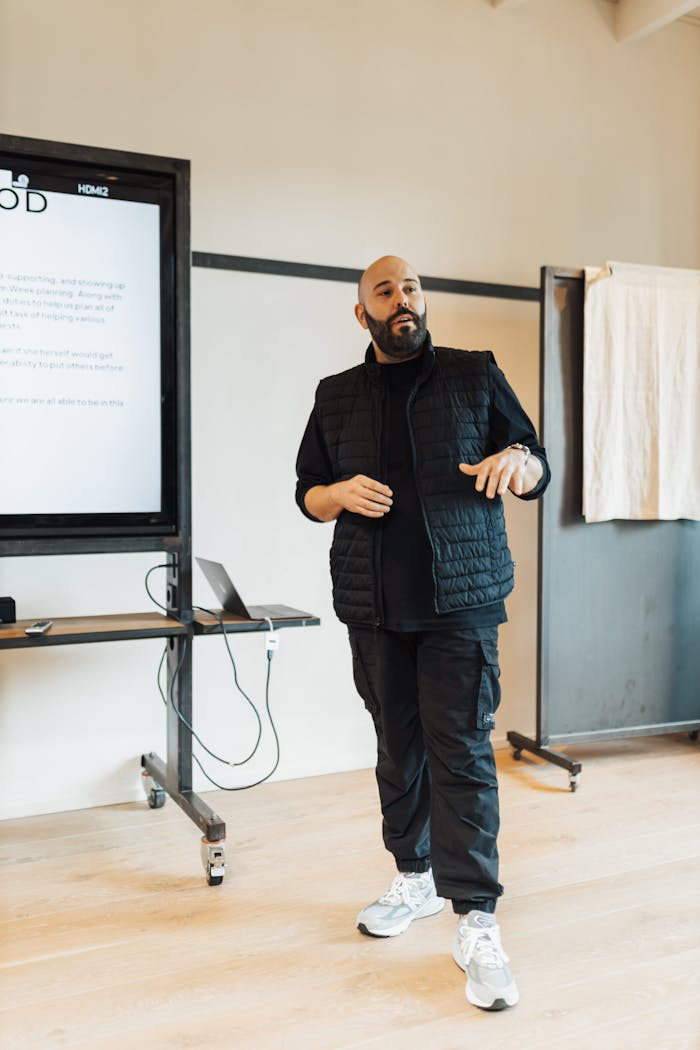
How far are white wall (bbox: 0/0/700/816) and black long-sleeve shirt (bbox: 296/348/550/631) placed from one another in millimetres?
1273

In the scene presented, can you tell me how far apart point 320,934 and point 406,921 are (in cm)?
20

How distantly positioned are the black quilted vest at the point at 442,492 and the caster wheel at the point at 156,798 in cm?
124

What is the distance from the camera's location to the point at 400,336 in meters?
1.98

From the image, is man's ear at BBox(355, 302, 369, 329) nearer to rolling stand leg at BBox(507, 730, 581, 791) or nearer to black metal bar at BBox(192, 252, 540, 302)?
black metal bar at BBox(192, 252, 540, 302)

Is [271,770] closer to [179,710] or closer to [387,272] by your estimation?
[179,710]

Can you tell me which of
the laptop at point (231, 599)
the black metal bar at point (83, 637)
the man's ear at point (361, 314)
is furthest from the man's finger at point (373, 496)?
the black metal bar at point (83, 637)

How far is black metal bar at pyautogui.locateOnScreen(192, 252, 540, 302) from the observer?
312 centimetres

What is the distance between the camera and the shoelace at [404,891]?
215cm

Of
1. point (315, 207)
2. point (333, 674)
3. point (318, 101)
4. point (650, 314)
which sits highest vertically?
point (318, 101)

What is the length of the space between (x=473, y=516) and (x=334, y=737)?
1652 millimetres

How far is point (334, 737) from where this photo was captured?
11.1 ft

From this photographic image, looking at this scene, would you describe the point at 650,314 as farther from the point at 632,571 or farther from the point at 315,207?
the point at 315,207

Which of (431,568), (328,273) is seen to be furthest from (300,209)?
(431,568)

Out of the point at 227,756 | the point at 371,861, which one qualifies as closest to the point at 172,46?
the point at 227,756
